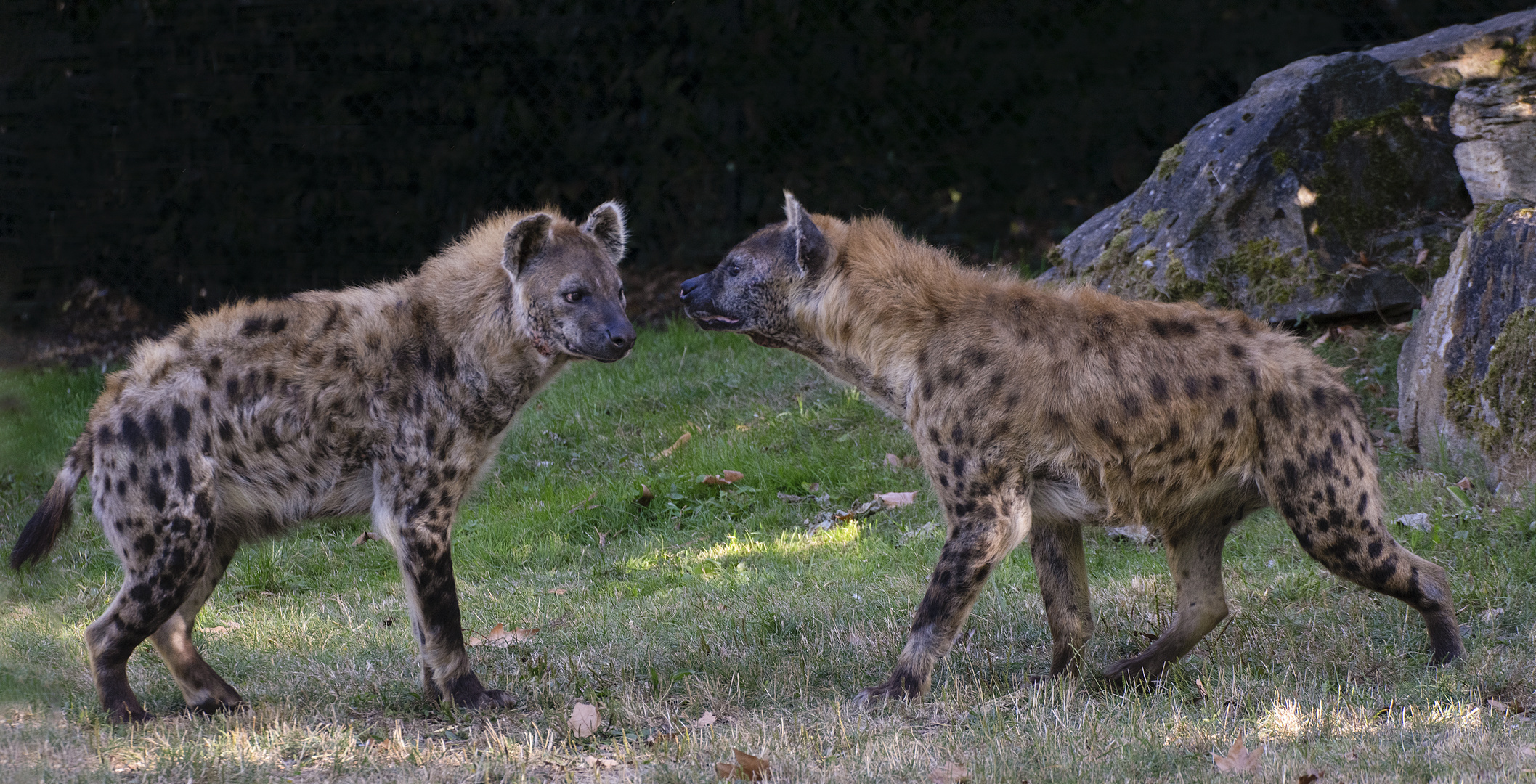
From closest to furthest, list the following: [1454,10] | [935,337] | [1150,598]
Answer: [935,337], [1150,598], [1454,10]

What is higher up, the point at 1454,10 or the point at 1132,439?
the point at 1454,10

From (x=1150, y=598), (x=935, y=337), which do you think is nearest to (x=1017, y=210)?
(x=1150, y=598)

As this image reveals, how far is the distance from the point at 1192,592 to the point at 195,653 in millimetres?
3177

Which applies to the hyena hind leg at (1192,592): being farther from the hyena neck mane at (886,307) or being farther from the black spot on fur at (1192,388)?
the hyena neck mane at (886,307)

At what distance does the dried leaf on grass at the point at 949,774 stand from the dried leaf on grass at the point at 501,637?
214 cm

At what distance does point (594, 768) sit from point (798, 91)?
7511 millimetres

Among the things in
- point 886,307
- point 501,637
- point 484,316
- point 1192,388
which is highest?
point 484,316

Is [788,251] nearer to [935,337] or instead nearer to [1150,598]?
[935,337]

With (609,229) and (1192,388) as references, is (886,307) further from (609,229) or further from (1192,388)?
(609,229)

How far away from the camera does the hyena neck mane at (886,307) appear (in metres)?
4.29

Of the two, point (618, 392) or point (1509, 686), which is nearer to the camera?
point (1509, 686)

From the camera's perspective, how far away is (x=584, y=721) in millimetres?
3895

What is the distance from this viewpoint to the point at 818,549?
20.2ft

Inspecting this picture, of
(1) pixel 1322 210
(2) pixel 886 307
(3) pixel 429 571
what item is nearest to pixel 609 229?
(2) pixel 886 307
